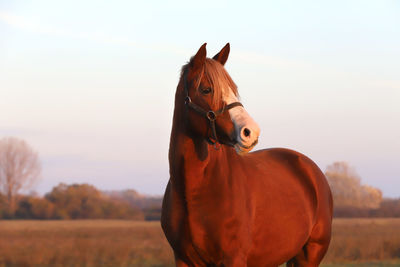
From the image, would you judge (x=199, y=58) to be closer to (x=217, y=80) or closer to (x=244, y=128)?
(x=217, y=80)

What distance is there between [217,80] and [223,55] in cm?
71

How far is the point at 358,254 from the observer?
1622 centimetres

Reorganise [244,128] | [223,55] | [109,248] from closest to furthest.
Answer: [244,128] → [223,55] → [109,248]

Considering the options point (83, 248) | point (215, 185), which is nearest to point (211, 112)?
point (215, 185)

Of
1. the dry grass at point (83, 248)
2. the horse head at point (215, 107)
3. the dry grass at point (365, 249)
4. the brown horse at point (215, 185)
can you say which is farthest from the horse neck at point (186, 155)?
the dry grass at point (365, 249)

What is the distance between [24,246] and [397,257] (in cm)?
1290

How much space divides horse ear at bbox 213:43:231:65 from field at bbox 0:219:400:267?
9.85 meters

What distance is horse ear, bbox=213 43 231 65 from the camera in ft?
16.6

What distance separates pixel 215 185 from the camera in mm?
4836

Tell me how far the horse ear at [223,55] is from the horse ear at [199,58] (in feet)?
1.40

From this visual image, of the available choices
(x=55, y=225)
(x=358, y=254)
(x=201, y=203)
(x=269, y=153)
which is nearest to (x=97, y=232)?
(x=55, y=225)

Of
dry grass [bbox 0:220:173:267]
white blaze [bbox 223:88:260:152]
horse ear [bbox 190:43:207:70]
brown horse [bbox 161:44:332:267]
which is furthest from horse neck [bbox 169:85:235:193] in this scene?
dry grass [bbox 0:220:173:267]

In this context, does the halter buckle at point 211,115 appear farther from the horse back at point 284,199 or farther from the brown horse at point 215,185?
the horse back at point 284,199

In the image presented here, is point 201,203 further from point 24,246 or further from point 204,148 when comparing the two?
point 24,246
